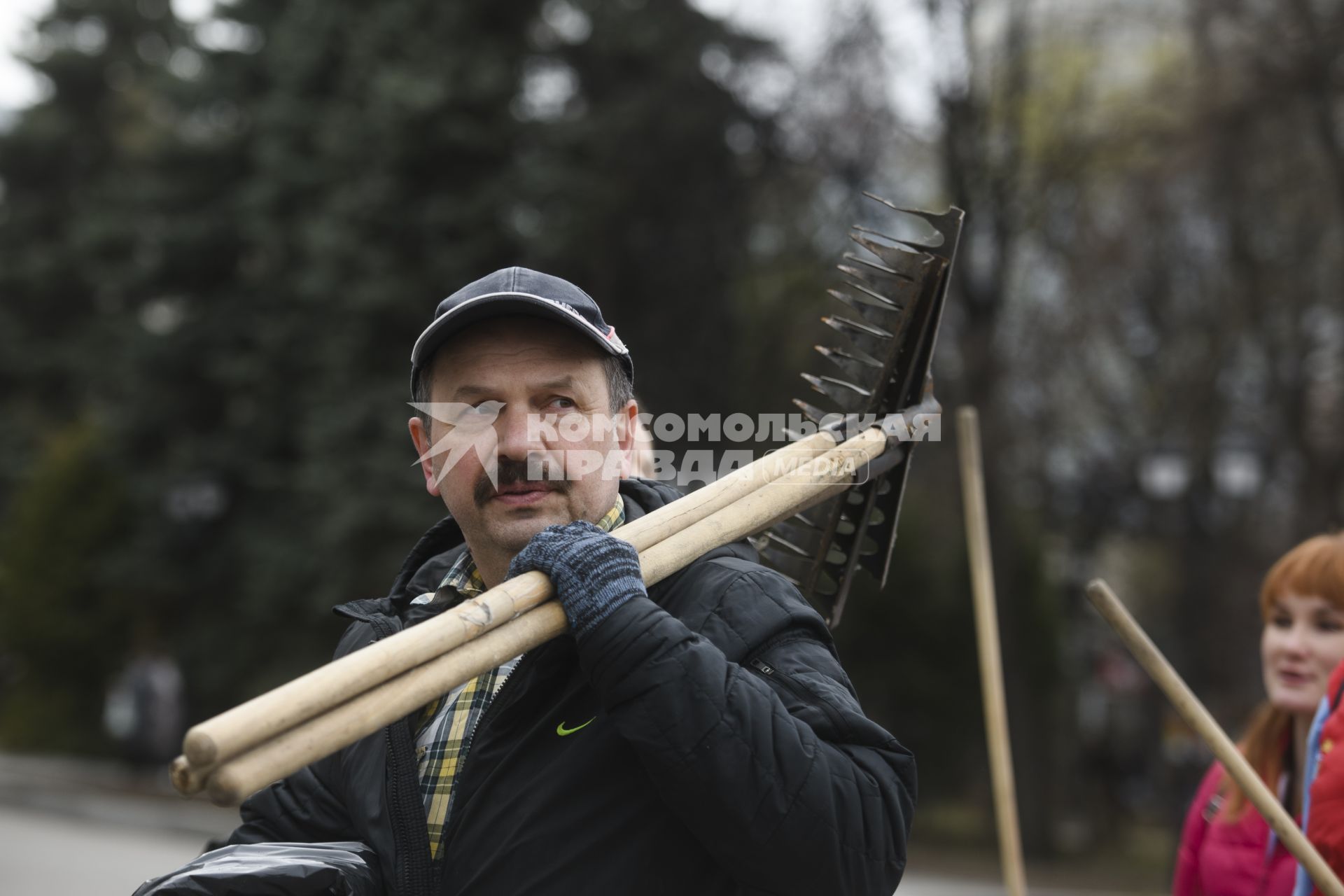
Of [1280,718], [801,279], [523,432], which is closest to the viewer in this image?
[523,432]

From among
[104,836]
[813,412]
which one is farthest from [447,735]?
[104,836]

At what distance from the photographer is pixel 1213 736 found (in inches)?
117

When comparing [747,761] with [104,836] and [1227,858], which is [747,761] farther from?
[104,836]

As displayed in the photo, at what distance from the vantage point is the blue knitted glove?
193cm

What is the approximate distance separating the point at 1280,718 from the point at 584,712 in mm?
2588

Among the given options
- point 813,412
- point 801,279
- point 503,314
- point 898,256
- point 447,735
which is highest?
point 801,279

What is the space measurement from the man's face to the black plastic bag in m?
0.52

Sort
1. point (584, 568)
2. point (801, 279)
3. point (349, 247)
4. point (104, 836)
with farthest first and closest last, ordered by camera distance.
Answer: point (349, 247)
point (801, 279)
point (104, 836)
point (584, 568)

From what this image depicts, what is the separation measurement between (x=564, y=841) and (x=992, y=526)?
600 inches

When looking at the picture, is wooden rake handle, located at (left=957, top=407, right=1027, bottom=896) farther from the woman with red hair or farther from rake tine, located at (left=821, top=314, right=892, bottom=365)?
rake tine, located at (left=821, top=314, right=892, bottom=365)

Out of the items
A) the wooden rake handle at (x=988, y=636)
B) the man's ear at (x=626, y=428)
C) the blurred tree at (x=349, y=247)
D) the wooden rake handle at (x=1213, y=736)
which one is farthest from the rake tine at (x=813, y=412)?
the blurred tree at (x=349, y=247)

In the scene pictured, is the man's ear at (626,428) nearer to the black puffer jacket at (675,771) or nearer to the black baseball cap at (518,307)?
the black baseball cap at (518,307)

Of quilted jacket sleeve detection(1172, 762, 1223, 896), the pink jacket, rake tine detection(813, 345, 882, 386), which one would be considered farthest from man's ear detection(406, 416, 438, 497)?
quilted jacket sleeve detection(1172, 762, 1223, 896)

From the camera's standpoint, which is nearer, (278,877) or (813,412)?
(278,877)
